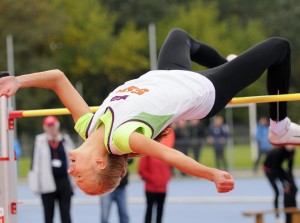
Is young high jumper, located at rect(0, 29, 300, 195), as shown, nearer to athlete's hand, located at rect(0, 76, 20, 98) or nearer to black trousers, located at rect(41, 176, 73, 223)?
athlete's hand, located at rect(0, 76, 20, 98)

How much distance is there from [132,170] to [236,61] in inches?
716

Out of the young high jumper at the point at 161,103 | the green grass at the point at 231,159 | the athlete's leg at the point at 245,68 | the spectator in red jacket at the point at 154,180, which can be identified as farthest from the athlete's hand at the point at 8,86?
the green grass at the point at 231,159

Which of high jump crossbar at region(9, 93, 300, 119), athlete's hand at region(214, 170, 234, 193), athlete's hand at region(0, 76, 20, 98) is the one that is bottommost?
athlete's hand at region(214, 170, 234, 193)

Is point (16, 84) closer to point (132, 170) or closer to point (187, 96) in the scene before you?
point (187, 96)

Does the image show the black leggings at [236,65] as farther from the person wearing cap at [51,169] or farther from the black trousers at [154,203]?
the black trousers at [154,203]

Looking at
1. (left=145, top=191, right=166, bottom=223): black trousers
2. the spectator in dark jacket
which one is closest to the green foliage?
the spectator in dark jacket

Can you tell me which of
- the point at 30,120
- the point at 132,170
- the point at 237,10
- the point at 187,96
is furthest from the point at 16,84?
the point at 237,10

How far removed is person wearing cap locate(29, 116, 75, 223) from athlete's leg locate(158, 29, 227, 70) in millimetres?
3914

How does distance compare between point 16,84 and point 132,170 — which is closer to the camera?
→ point 16,84

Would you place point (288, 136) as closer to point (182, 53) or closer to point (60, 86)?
point (182, 53)

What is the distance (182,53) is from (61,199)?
181 inches

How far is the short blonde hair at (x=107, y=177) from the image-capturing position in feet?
16.0

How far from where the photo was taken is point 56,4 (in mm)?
37875

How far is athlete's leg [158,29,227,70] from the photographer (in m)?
5.47
